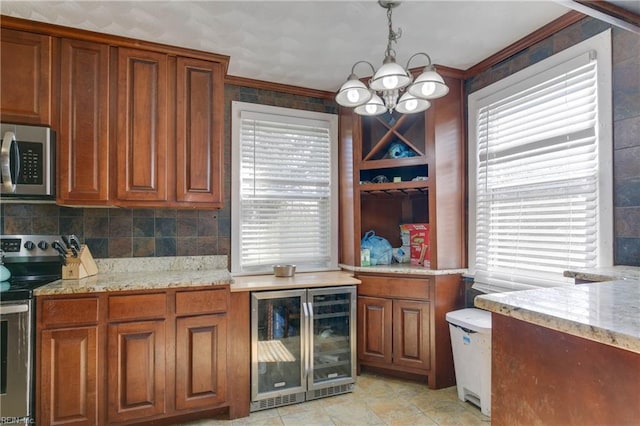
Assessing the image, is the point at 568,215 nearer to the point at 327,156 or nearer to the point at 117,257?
the point at 327,156

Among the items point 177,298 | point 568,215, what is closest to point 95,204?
point 177,298

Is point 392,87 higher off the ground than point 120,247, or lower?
higher

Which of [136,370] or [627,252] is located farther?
[136,370]

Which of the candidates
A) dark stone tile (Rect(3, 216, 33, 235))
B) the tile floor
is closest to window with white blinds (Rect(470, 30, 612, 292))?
the tile floor

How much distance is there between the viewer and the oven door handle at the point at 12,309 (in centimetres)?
183

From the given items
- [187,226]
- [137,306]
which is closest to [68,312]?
[137,306]

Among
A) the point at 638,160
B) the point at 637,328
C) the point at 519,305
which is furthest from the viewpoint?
the point at 638,160

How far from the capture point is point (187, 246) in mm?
2771

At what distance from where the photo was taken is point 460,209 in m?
2.86

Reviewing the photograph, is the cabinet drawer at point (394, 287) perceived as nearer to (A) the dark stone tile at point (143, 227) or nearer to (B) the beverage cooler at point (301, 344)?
(B) the beverage cooler at point (301, 344)

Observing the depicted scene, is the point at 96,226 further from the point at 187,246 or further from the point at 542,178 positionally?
the point at 542,178

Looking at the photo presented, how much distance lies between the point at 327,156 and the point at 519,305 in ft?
8.26

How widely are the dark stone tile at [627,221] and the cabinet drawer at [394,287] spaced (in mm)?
1230

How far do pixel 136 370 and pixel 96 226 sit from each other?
1.12 m
